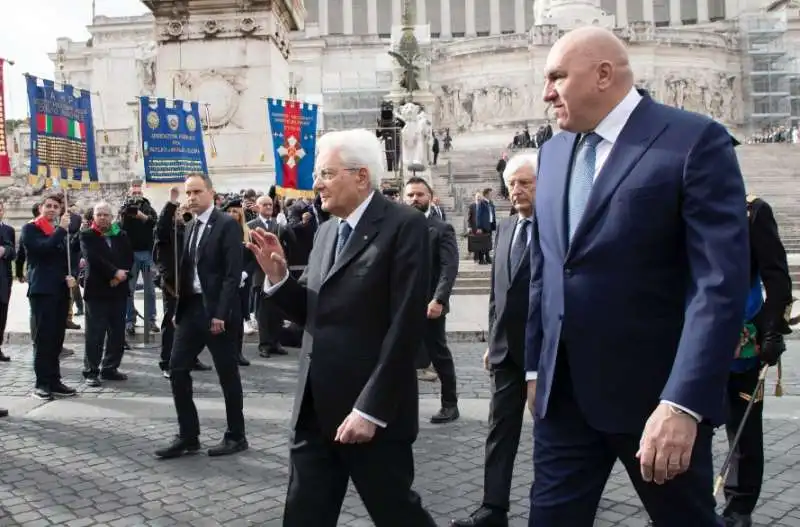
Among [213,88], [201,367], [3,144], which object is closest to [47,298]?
[201,367]

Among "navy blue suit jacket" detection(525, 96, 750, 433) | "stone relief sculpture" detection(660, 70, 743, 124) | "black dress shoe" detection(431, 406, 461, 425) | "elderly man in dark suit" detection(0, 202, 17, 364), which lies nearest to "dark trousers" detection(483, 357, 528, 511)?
Result: "navy blue suit jacket" detection(525, 96, 750, 433)

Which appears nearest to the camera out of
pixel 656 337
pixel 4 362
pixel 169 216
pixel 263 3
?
pixel 656 337

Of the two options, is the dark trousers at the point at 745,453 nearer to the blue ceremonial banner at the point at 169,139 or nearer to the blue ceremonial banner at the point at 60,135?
the blue ceremonial banner at the point at 60,135

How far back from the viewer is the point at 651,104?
2.60 meters

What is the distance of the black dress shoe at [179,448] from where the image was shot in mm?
5441

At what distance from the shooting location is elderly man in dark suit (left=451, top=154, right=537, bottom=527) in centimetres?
423

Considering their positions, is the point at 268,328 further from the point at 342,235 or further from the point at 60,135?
the point at 342,235

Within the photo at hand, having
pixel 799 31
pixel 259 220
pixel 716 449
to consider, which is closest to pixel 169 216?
pixel 259 220

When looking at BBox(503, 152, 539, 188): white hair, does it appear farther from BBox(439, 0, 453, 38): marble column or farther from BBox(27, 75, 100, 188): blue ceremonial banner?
BBox(439, 0, 453, 38): marble column

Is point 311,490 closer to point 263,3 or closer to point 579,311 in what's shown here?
point 579,311

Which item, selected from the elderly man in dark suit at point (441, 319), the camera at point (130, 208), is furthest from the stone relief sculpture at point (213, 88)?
the elderly man in dark suit at point (441, 319)

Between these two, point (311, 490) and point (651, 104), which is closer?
point (651, 104)

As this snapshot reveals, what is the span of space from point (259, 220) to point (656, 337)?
802 centimetres

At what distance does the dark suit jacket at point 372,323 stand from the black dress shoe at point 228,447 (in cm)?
252
